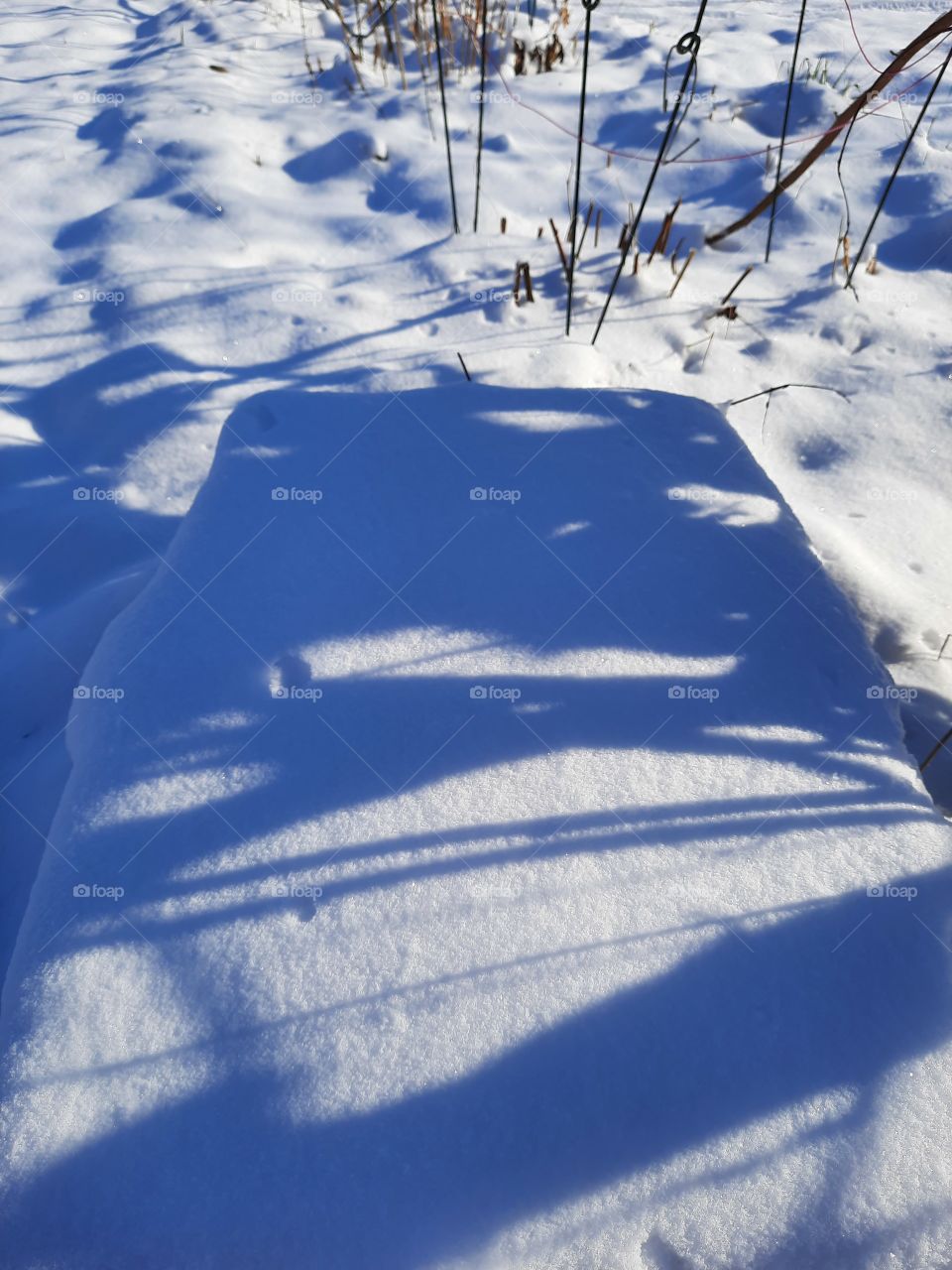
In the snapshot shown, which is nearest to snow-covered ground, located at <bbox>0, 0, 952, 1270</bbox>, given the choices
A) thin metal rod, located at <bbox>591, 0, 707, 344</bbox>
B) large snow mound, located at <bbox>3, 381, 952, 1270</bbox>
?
large snow mound, located at <bbox>3, 381, 952, 1270</bbox>

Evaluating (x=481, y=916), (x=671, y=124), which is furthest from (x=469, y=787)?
(x=671, y=124)

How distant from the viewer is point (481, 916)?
3.28 feet

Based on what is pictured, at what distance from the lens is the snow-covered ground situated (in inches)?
33.7

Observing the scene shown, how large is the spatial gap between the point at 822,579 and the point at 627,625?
47 cm

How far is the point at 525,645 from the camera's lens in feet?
4.21

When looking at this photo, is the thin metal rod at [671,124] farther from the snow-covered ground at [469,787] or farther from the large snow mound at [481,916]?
the large snow mound at [481,916]

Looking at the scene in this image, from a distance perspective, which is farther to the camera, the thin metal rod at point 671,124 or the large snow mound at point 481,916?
the thin metal rod at point 671,124

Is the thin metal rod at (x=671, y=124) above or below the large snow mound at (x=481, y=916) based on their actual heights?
above

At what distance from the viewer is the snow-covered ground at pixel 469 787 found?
86cm

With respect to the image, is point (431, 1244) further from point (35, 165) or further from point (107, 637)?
point (35, 165)

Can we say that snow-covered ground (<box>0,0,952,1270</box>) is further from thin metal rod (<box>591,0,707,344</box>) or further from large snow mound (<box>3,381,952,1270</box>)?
thin metal rod (<box>591,0,707,344</box>)

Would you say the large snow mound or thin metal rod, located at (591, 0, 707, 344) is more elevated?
thin metal rod, located at (591, 0, 707, 344)

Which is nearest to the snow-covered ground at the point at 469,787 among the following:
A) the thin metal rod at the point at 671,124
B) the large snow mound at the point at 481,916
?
the large snow mound at the point at 481,916

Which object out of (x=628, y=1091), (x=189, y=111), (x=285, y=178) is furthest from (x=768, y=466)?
(x=189, y=111)
